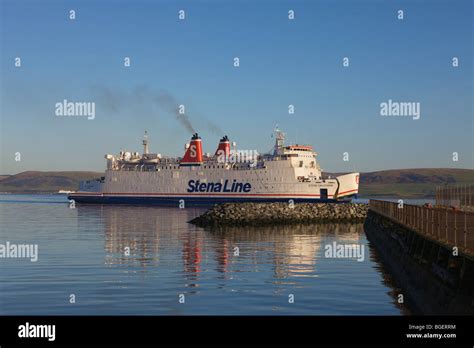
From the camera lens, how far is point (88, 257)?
96.1 ft

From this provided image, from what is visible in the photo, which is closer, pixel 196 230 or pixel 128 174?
pixel 196 230

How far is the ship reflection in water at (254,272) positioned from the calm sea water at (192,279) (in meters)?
0.03

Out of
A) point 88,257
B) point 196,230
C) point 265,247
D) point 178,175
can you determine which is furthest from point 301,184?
point 88,257

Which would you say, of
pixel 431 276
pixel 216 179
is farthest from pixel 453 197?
pixel 216 179

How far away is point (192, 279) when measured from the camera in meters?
22.2

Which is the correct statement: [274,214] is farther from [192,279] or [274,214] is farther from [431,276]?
[431,276]

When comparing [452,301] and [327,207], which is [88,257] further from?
[327,207]

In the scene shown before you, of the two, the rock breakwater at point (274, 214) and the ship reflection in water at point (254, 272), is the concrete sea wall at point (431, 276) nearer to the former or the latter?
the ship reflection in water at point (254, 272)

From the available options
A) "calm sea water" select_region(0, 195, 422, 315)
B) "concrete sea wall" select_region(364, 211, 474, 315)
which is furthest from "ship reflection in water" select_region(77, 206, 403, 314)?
"concrete sea wall" select_region(364, 211, 474, 315)

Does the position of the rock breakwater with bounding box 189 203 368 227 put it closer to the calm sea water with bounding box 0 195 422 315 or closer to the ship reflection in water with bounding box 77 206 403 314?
the ship reflection in water with bounding box 77 206 403 314

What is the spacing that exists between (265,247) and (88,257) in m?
9.93

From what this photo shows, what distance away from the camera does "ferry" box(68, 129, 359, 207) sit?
303ft

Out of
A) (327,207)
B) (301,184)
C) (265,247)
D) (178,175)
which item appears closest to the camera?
(265,247)

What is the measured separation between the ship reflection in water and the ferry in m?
50.5
